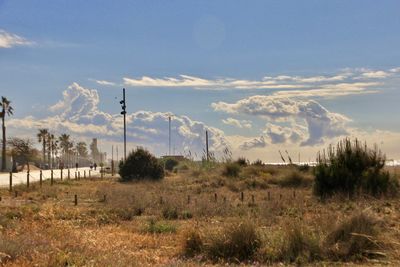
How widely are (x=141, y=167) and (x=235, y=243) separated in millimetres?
41502

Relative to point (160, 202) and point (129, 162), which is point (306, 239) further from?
point (129, 162)

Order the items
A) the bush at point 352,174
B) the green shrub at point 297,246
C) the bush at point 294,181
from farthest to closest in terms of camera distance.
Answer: the bush at point 294,181 → the bush at point 352,174 → the green shrub at point 297,246

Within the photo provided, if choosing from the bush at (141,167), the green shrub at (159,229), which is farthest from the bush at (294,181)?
the green shrub at (159,229)

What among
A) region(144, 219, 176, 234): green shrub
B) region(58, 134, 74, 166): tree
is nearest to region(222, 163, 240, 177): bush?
region(144, 219, 176, 234): green shrub

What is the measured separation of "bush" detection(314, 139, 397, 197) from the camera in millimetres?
26844

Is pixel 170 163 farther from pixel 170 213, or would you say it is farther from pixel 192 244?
pixel 192 244

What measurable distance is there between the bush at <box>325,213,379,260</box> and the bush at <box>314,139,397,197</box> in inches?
602

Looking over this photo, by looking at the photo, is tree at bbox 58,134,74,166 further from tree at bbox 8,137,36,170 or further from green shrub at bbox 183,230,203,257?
green shrub at bbox 183,230,203,257

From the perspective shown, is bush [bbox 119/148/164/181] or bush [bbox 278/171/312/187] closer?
bush [bbox 278/171/312/187]

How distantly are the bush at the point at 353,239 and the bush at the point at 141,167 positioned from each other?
133 feet

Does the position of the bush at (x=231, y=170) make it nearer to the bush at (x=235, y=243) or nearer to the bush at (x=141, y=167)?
the bush at (x=141, y=167)

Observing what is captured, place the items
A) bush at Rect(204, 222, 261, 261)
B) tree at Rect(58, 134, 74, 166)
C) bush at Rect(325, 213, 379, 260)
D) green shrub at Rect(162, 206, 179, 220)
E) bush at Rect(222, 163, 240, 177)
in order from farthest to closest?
1. tree at Rect(58, 134, 74, 166)
2. bush at Rect(222, 163, 240, 177)
3. green shrub at Rect(162, 206, 179, 220)
4. bush at Rect(204, 222, 261, 261)
5. bush at Rect(325, 213, 379, 260)

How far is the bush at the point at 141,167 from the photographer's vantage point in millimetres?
51906

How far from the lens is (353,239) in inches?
427
